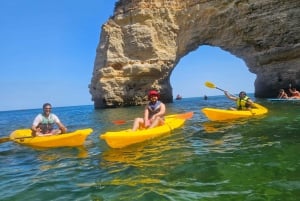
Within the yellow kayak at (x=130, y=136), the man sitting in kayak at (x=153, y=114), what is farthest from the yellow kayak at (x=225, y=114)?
the yellow kayak at (x=130, y=136)

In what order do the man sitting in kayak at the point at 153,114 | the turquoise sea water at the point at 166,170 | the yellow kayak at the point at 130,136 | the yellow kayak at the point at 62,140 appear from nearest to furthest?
the turquoise sea water at the point at 166,170 < the yellow kayak at the point at 130,136 < the yellow kayak at the point at 62,140 < the man sitting in kayak at the point at 153,114

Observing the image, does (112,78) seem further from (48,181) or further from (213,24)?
(48,181)

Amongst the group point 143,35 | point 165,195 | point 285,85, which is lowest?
point 165,195

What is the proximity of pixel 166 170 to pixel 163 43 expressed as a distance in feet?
104

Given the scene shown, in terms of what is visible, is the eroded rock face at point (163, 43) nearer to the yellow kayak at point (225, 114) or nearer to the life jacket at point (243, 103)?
the life jacket at point (243, 103)

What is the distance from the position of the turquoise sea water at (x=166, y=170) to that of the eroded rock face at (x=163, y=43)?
73.6 ft

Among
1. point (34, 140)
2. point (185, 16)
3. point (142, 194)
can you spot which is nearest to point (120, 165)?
point (142, 194)

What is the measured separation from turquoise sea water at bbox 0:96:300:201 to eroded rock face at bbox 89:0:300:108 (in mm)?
22418

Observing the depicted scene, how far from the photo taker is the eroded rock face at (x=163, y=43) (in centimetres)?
2946

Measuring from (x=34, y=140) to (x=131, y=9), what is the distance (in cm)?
2909

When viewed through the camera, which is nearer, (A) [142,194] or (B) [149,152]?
(A) [142,194]

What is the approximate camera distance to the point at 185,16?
113 ft

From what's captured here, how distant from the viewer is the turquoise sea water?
4.18 meters

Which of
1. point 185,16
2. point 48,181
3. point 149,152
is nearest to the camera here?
point 48,181
